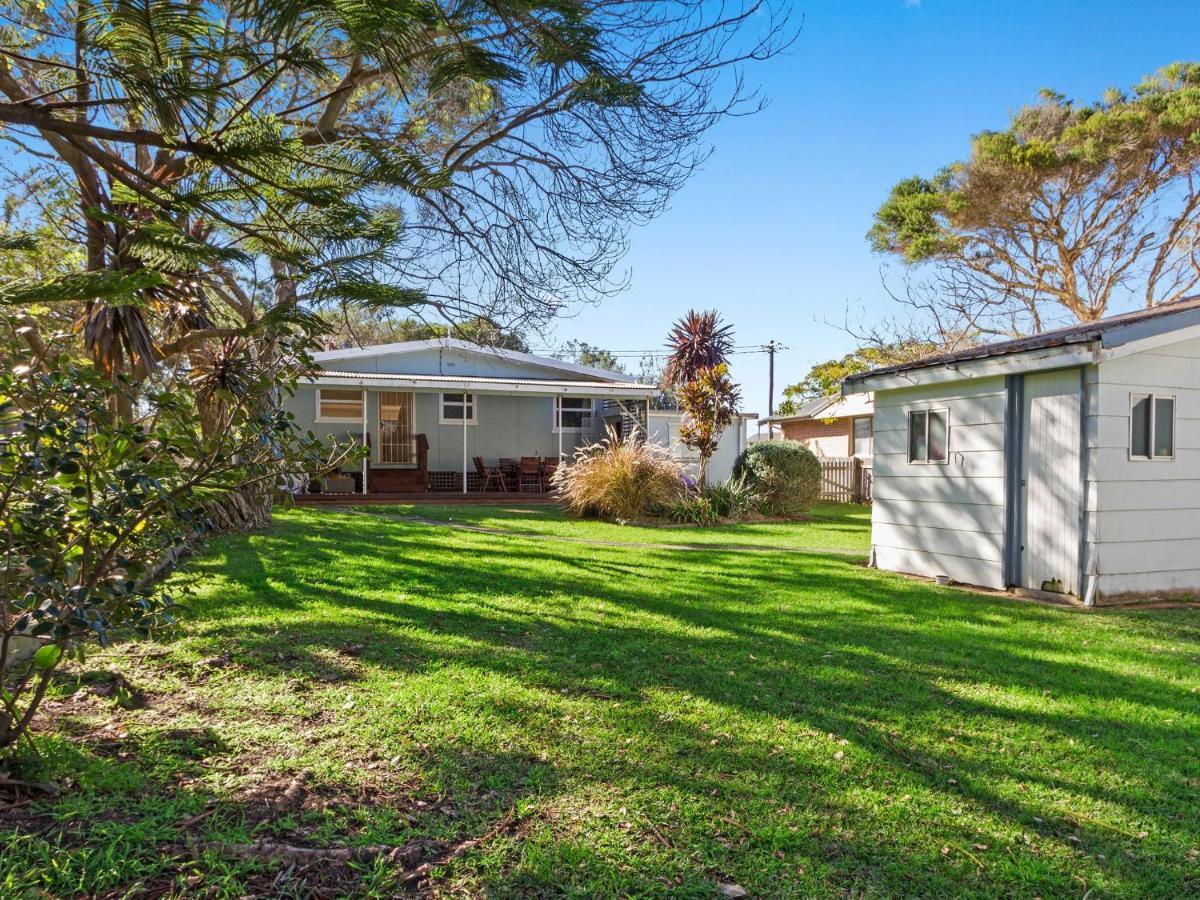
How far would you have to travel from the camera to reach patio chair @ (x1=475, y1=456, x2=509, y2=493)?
19.2 meters

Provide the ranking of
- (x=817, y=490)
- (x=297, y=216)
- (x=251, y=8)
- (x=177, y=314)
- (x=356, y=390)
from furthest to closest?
(x=356, y=390), (x=817, y=490), (x=177, y=314), (x=297, y=216), (x=251, y=8)

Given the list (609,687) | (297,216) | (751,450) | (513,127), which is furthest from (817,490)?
(297,216)

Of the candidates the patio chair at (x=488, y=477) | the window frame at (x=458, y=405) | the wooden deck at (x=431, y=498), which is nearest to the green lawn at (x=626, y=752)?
the wooden deck at (x=431, y=498)

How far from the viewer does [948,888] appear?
231 cm

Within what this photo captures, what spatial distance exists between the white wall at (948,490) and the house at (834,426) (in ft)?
47.0

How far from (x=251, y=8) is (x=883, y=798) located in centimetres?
393

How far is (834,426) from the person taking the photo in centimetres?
2783

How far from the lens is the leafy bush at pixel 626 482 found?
13.7 m

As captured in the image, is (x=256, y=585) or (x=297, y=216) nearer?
(x=297, y=216)

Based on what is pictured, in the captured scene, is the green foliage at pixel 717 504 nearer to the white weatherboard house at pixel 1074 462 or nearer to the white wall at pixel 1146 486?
the white weatherboard house at pixel 1074 462

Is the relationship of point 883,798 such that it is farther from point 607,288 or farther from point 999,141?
point 999,141

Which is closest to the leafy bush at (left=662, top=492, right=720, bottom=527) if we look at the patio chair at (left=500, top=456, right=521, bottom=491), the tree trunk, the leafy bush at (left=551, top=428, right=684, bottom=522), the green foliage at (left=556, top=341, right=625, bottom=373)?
the leafy bush at (left=551, top=428, right=684, bottom=522)

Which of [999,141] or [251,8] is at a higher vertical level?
[999,141]

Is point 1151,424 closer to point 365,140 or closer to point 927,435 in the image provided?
point 927,435
